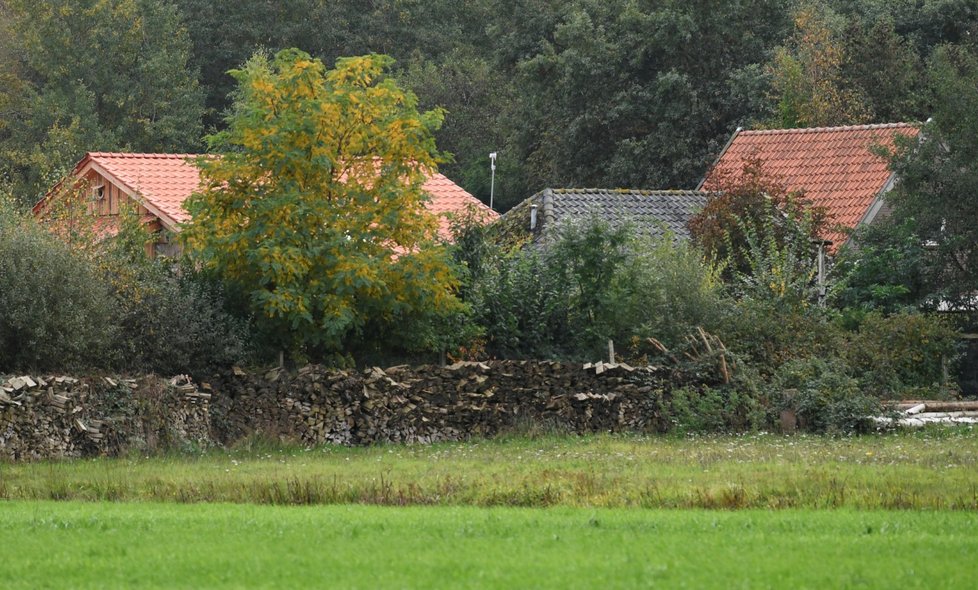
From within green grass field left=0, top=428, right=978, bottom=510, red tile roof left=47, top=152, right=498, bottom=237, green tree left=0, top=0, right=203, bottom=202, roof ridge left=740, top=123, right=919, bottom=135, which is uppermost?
green tree left=0, top=0, right=203, bottom=202

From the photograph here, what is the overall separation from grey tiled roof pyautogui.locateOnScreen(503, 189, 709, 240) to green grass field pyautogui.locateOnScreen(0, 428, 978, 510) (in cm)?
1413

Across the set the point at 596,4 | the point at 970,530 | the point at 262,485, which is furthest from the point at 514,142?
the point at 970,530

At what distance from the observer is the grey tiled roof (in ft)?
121

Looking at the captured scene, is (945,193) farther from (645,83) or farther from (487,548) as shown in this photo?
(487,548)

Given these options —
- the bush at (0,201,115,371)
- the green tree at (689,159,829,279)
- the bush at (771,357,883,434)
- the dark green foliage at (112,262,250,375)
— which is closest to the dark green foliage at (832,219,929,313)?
the green tree at (689,159,829,279)

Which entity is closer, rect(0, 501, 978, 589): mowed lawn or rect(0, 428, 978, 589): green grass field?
rect(0, 501, 978, 589): mowed lawn

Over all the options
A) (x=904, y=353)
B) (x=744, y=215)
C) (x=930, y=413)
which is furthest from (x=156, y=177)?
(x=930, y=413)

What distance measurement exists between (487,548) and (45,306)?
1159cm

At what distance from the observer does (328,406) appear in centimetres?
2397

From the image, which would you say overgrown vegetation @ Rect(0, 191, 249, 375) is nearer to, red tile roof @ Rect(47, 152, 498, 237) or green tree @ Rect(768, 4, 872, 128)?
red tile roof @ Rect(47, 152, 498, 237)

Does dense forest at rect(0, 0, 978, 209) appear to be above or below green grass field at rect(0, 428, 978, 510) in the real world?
above

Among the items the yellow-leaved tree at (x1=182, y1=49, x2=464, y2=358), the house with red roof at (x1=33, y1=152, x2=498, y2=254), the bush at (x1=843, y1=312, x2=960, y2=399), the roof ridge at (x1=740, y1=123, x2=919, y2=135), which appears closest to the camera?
the yellow-leaved tree at (x1=182, y1=49, x2=464, y2=358)

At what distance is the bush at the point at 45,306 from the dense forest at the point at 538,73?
27666 millimetres

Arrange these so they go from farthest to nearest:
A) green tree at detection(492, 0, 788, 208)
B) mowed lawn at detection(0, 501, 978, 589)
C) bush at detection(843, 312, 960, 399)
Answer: green tree at detection(492, 0, 788, 208)
bush at detection(843, 312, 960, 399)
mowed lawn at detection(0, 501, 978, 589)
